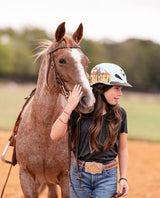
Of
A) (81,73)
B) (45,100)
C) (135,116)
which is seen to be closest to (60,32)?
(81,73)

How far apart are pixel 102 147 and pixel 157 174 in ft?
19.8

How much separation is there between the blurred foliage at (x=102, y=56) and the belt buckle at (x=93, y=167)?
4784 cm

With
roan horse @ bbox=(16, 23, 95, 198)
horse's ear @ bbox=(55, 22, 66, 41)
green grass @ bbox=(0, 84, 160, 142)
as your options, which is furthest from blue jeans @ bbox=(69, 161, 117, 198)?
green grass @ bbox=(0, 84, 160, 142)

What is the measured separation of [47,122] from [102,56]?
66.0 m

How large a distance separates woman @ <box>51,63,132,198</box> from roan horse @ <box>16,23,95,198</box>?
20.7 inches

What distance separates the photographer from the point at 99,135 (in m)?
2.77

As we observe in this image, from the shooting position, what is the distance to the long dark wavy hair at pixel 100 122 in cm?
272

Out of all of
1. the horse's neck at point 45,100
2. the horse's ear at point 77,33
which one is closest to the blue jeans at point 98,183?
the horse's neck at point 45,100

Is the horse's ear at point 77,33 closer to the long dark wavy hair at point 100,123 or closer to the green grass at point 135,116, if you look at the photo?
the long dark wavy hair at point 100,123

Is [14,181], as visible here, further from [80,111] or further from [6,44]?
[6,44]

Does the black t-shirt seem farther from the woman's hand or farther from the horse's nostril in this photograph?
the woman's hand

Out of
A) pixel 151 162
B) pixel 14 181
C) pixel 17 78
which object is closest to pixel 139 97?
pixel 17 78

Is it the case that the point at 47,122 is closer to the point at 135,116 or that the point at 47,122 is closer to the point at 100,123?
the point at 100,123

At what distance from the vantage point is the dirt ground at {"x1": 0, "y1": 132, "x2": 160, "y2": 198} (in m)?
6.50
